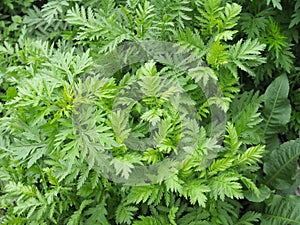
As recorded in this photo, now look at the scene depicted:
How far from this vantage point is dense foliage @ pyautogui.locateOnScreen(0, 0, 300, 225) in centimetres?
207

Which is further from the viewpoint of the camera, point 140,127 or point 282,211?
point 282,211

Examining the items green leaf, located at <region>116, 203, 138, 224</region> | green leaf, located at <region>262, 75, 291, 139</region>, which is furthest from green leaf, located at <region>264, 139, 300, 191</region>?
green leaf, located at <region>116, 203, 138, 224</region>

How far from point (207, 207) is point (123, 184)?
46 centimetres

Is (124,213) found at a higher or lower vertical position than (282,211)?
higher

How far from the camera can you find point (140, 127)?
2172 millimetres

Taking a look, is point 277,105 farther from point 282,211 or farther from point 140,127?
point 140,127

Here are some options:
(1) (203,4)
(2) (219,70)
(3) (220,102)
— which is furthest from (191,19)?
(3) (220,102)

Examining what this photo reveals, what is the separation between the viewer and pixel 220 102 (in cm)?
224

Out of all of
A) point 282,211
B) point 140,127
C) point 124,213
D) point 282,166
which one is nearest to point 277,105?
point 282,166

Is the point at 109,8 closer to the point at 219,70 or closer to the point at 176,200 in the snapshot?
the point at 219,70

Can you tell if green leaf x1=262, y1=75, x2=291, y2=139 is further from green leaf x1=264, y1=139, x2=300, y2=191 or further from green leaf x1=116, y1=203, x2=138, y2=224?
green leaf x1=116, y1=203, x2=138, y2=224

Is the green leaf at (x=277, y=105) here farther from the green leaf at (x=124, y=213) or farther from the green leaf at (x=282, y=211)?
the green leaf at (x=124, y=213)

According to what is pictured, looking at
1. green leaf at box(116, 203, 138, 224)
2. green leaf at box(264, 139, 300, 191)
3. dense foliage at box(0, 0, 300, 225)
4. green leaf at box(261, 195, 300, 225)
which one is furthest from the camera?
green leaf at box(264, 139, 300, 191)

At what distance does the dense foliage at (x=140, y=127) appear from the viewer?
6.78 feet
